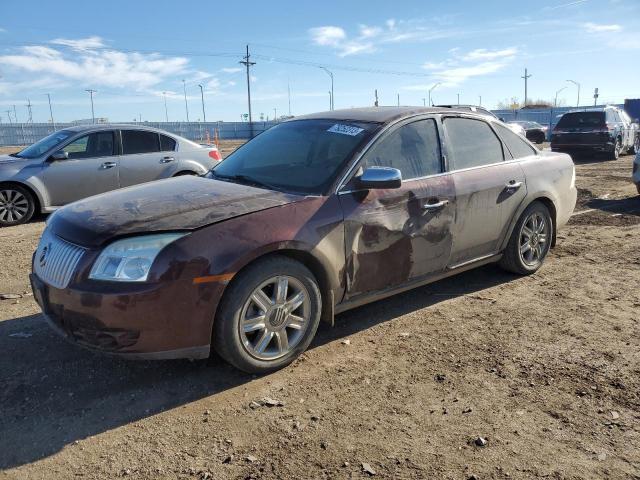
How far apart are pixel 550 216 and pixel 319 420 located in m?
3.73

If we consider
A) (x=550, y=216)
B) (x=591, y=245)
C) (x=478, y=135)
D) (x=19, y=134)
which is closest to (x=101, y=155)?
(x=478, y=135)

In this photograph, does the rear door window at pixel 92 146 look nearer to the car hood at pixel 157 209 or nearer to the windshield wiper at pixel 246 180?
the windshield wiper at pixel 246 180

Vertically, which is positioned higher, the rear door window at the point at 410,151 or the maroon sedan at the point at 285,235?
the rear door window at the point at 410,151

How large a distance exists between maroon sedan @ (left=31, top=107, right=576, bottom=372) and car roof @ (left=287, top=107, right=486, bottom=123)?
0.02 meters

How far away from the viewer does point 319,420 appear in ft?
9.84

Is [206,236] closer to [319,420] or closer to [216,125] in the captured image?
[319,420]

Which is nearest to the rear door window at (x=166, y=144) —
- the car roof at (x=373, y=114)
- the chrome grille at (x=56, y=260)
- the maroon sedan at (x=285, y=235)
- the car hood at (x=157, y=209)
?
the maroon sedan at (x=285, y=235)

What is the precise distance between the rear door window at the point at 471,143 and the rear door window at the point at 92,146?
20.3 feet

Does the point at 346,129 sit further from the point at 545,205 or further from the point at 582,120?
the point at 582,120

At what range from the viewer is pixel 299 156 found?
4238mm

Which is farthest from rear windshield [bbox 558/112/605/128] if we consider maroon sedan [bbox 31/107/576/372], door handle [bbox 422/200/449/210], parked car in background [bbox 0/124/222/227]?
door handle [bbox 422/200/449/210]

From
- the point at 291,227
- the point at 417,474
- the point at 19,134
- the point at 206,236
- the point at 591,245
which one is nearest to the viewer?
the point at 417,474

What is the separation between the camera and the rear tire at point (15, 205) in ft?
26.9

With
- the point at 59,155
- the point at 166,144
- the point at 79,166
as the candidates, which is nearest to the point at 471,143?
the point at 166,144
